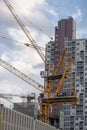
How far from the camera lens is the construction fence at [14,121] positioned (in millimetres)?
138375

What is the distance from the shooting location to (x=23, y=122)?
155750mm

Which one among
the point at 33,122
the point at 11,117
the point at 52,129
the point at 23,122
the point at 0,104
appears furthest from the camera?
the point at 52,129

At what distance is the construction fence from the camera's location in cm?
13838

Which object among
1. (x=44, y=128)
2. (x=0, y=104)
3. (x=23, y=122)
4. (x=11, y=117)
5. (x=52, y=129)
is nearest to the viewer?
(x=0, y=104)

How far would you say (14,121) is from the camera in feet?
483

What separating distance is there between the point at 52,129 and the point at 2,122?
55214 millimetres

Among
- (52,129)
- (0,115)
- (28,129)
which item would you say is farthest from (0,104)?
(52,129)

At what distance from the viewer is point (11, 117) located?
474ft

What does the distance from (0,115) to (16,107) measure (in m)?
62.2

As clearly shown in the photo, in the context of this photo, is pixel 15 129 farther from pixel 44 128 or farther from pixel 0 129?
pixel 44 128

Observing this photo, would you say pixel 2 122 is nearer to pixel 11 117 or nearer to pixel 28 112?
pixel 11 117

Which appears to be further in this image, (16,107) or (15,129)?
(16,107)

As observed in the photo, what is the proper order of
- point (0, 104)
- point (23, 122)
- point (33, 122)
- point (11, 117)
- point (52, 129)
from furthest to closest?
point (52, 129) → point (33, 122) → point (23, 122) → point (11, 117) → point (0, 104)

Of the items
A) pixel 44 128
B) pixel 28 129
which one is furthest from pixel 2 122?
pixel 44 128
